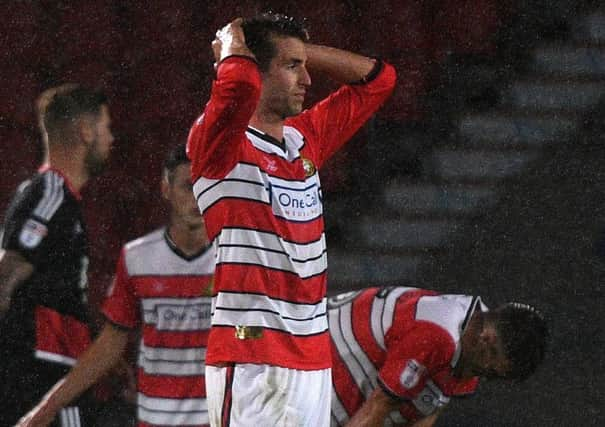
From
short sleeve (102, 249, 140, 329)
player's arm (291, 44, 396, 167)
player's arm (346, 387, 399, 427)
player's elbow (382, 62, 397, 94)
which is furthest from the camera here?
short sleeve (102, 249, 140, 329)

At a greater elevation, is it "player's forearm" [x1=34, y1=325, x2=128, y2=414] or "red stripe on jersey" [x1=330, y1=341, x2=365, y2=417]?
"player's forearm" [x1=34, y1=325, x2=128, y2=414]

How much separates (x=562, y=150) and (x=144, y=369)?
9.53 feet

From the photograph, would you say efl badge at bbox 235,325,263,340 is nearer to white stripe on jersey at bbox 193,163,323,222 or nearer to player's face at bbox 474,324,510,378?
white stripe on jersey at bbox 193,163,323,222

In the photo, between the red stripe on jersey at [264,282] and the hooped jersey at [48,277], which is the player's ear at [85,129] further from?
the red stripe on jersey at [264,282]

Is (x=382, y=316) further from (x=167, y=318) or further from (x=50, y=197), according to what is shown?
(x=50, y=197)

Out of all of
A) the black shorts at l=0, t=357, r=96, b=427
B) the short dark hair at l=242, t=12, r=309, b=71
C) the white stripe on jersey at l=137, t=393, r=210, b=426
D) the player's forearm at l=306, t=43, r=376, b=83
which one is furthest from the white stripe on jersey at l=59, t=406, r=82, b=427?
the short dark hair at l=242, t=12, r=309, b=71

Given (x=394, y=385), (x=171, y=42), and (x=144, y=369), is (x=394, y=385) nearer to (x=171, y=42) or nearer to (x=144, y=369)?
(x=144, y=369)

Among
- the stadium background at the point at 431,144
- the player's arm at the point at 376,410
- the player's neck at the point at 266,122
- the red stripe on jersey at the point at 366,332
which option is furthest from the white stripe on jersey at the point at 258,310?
the stadium background at the point at 431,144

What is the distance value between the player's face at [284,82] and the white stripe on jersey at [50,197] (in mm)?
1050

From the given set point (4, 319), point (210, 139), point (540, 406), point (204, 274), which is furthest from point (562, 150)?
point (210, 139)

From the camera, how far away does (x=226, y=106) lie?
3.00 m

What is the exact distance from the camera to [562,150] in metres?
6.57

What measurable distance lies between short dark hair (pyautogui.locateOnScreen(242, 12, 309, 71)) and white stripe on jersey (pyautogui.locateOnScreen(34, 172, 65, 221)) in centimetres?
107

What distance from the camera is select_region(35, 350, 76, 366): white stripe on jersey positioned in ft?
13.6
